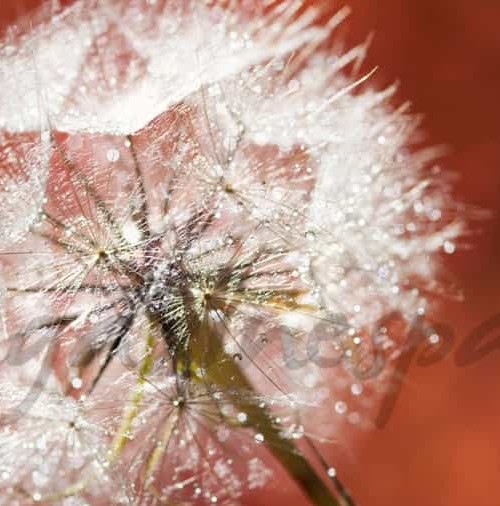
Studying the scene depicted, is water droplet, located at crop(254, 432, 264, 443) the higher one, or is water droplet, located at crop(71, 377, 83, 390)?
water droplet, located at crop(71, 377, 83, 390)

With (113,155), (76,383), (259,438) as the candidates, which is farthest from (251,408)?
(113,155)

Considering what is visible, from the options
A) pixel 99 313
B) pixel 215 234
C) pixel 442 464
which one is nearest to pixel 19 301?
pixel 99 313

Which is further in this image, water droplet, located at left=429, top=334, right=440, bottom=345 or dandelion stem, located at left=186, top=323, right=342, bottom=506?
water droplet, located at left=429, top=334, right=440, bottom=345

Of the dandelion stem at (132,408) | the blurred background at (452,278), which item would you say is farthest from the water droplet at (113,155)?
the blurred background at (452,278)

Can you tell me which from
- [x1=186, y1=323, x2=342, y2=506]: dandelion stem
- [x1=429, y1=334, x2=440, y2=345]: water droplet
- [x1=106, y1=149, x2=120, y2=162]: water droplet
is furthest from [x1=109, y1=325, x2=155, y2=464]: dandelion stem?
[x1=429, y1=334, x2=440, y2=345]: water droplet

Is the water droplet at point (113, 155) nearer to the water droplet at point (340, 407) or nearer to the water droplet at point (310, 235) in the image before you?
the water droplet at point (310, 235)

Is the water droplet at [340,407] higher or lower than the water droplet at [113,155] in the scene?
lower

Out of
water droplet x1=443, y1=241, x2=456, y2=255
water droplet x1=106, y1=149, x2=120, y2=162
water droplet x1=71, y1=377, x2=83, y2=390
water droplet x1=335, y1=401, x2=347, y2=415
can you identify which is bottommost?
water droplet x1=335, y1=401, x2=347, y2=415

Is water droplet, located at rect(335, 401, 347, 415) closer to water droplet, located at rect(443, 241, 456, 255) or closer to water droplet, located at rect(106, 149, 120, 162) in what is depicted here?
water droplet, located at rect(443, 241, 456, 255)
